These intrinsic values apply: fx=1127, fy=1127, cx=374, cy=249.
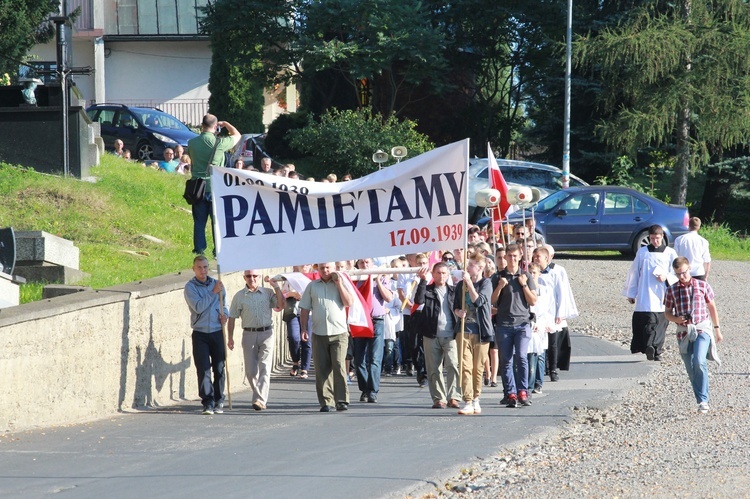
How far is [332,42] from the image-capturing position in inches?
1399

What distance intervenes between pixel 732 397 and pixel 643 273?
3788mm

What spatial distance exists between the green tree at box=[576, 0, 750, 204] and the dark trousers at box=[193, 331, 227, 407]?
21.0 metres

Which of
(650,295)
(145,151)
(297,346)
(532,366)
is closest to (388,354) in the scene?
(297,346)

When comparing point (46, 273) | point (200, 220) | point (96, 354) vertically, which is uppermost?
point (200, 220)

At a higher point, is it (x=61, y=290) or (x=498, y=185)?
(x=498, y=185)

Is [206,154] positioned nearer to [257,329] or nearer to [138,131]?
[257,329]

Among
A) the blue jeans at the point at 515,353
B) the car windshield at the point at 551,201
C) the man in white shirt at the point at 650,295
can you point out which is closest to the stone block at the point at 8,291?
the blue jeans at the point at 515,353

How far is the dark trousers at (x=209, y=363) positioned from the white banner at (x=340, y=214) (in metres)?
1.07

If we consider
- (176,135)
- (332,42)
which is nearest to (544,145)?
(332,42)

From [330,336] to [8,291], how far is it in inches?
148

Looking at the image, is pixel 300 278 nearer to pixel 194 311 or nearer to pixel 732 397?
pixel 194 311

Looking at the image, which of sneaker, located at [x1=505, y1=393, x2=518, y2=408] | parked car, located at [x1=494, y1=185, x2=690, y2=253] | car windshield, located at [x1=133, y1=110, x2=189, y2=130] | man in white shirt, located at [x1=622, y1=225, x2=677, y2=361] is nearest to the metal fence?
car windshield, located at [x1=133, y1=110, x2=189, y2=130]

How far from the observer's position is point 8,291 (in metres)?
13.0

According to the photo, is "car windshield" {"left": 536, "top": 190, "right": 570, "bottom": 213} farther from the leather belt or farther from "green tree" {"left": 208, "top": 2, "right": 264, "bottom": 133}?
"green tree" {"left": 208, "top": 2, "right": 264, "bottom": 133}
